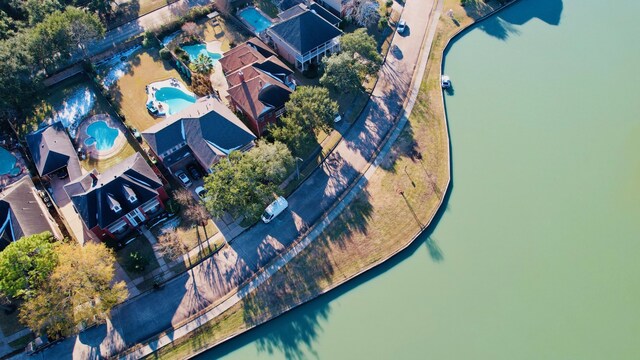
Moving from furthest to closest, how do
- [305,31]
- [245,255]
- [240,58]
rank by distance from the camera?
[305,31]
[240,58]
[245,255]

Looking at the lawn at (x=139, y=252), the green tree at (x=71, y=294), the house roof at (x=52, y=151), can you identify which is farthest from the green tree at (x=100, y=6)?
the green tree at (x=71, y=294)

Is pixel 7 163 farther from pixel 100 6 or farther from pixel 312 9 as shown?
pixel 312 9

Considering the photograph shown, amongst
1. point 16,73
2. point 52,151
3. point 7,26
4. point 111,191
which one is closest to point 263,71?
point 111,191

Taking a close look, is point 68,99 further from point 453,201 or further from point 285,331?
point 453,201

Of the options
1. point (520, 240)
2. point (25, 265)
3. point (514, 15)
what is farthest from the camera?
point (514, 15)

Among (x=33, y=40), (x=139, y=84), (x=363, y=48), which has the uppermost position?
(x=33, y=40)

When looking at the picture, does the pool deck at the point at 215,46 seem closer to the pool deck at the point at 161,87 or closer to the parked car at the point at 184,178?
the pool deck at the point at 161,87
